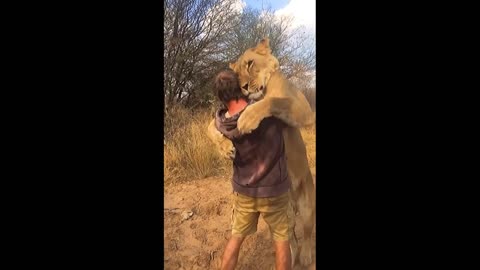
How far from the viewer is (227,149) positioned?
476 centimetres

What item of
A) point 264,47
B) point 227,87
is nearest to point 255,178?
point 227,87

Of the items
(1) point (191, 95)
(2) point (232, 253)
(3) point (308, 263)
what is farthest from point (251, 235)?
(1) point (191, 95)

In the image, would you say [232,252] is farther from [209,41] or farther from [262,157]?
[209,41]

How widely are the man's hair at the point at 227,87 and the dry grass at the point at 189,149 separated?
0.18 meters

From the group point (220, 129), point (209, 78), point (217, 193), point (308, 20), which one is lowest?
point (217, 193)

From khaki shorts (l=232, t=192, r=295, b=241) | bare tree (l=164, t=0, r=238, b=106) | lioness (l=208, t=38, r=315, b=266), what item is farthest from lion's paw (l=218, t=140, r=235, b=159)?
bare tree (l=164, t=0, r=238, b=106)

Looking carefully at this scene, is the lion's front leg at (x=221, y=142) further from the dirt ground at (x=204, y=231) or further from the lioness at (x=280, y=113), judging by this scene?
the dirt ground at (x=204, y=231)

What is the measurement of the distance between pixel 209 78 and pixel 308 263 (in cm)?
171

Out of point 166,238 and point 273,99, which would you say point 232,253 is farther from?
point 273,99

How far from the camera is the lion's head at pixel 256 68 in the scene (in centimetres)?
470

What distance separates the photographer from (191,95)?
16.0 ft

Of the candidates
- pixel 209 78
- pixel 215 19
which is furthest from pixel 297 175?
pixel 215 19

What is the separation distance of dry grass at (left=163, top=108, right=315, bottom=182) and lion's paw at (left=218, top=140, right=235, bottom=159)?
3.1 inches

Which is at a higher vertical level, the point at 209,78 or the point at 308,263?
the point at 209,78
